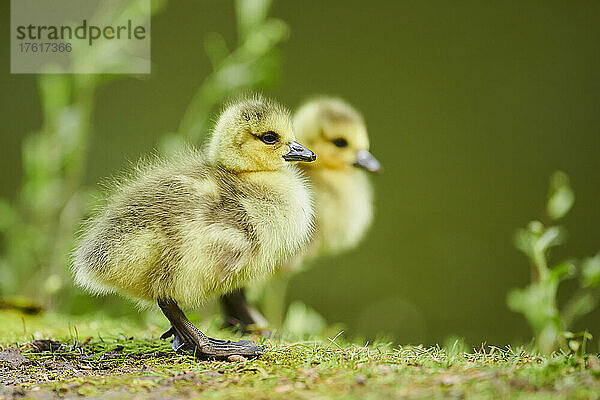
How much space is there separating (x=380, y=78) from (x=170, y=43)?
38.2 inches

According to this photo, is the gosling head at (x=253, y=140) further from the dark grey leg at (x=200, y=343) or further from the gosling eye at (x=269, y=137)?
the dark grey leg at (x=200, y=343)

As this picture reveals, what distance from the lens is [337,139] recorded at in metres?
1.70

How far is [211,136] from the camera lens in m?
1.27

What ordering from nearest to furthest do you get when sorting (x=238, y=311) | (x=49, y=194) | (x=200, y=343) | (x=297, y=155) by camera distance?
(x=200, y=343), (x=297, y=155), (x=238, y=311), (x=49, y=194)

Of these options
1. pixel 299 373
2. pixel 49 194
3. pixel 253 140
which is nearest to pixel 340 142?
pixel 253 140

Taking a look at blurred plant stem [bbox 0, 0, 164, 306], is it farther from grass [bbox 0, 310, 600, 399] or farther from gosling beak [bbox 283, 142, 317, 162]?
gosling beak [bbox 283, 142, 317, 162]

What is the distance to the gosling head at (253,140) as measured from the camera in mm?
1212

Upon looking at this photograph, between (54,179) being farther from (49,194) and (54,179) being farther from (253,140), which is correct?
(253,140)

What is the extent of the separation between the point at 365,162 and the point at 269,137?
0.50m

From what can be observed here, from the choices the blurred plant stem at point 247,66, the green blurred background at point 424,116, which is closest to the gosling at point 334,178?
the blurred plant stem at point 247,66

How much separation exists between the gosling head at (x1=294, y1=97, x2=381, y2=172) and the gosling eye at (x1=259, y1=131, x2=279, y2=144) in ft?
1.49

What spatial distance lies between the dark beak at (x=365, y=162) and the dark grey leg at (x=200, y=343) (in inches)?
25.4

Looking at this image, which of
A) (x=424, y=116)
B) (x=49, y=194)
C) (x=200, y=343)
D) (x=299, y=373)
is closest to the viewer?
(x=299, y=373)

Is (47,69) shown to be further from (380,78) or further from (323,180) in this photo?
(380,78)
